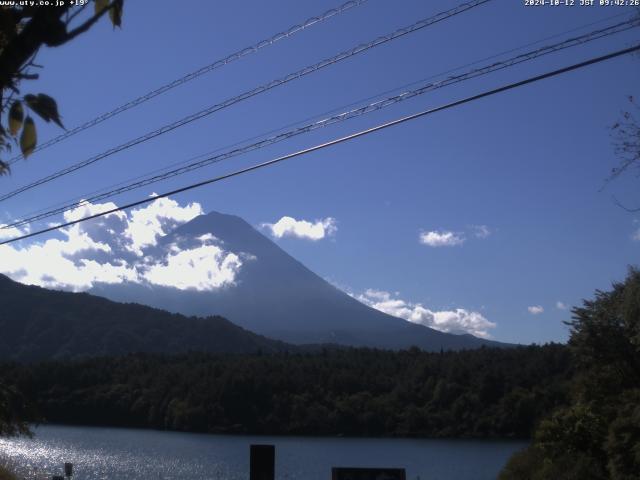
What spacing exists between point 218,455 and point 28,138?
48.5 metres

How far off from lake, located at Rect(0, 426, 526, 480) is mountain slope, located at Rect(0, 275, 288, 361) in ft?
216

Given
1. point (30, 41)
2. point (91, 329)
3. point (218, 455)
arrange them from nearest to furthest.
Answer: point (30, 41) < point (218, 455) < point (91, 329)

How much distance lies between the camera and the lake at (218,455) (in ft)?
122

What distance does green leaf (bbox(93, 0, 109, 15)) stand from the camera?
2.54 meters

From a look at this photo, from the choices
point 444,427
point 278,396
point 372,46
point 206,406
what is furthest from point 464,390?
point 372,46

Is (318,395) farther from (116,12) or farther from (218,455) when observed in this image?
(116,12)

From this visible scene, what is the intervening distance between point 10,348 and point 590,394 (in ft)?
395

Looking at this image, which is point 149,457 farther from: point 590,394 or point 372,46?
point 372,46

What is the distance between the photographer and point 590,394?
2259 centimetres

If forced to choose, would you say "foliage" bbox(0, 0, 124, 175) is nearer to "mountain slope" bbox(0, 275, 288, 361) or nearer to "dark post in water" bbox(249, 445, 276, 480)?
"dark post in water" bbox(249, 445, 276, 480)

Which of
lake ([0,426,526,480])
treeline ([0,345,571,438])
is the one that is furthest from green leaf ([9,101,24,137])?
treeline ([0,345,571,438])

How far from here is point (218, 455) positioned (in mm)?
48656

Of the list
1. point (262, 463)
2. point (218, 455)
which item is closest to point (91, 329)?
point (218, 455)

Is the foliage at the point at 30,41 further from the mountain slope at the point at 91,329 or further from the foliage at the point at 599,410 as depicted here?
the mountain slope at the point at 91,329
